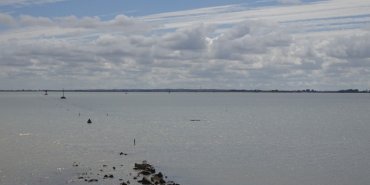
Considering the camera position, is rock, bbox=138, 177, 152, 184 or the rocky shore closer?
rock, bbox=138, 177, 152, 184

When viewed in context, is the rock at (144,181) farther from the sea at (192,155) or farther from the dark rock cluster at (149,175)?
the sea at (192,155)

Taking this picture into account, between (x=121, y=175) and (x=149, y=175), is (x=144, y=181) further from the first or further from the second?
(x=121, y=175)

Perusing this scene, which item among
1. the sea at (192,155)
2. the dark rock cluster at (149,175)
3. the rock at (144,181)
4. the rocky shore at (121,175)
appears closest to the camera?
the rock at (144,181)

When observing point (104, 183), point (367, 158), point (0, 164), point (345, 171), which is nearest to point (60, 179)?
point (104, 183)

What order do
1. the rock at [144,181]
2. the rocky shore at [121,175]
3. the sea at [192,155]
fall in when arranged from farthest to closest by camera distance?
the sea at [192,155]
the rocky shore at [121,175]
the rock at [144,181]

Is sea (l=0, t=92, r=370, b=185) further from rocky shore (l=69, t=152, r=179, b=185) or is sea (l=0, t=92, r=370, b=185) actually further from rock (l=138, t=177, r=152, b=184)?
rock (l=138, t=177, r=152, b=184)

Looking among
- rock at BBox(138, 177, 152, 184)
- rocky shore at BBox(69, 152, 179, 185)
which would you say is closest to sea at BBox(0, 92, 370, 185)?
rocky shore at BBox(69, 152, 179, 185)

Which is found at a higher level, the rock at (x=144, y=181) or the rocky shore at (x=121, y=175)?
the rock at (x=144, y=181)

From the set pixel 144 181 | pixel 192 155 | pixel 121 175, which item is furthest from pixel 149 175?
pixel 192 155

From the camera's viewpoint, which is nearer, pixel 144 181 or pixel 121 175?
pixel 144 181

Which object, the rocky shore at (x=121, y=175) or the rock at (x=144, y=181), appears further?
the rocky shore at (x=121, y=175)

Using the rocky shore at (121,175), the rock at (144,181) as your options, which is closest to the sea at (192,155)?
the rocky shore at (121,175)

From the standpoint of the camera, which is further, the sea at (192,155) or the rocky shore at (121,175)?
the sea at (192,155)

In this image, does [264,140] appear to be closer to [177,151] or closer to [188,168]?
[177,151]
